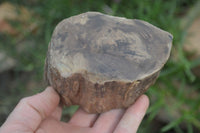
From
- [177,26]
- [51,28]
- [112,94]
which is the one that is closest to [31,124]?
[112,94]

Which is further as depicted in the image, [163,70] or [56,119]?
[163,70]

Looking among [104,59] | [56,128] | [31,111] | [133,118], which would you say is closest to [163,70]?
[133,118]

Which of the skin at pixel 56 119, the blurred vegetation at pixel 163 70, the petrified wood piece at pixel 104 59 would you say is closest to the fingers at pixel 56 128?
the skin at pixel 56 119

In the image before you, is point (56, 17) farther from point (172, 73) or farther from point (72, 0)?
point (172, 73)

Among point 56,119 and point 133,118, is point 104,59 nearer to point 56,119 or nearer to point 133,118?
point 133,118

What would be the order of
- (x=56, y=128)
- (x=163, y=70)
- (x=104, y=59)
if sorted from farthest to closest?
(x=163, y=70)
(x=56, y=128)
(x=104, y=59)

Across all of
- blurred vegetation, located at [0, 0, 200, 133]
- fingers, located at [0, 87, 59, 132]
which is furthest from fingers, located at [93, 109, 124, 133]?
blurred vegetation, located at [0, 0, 200, 133]
